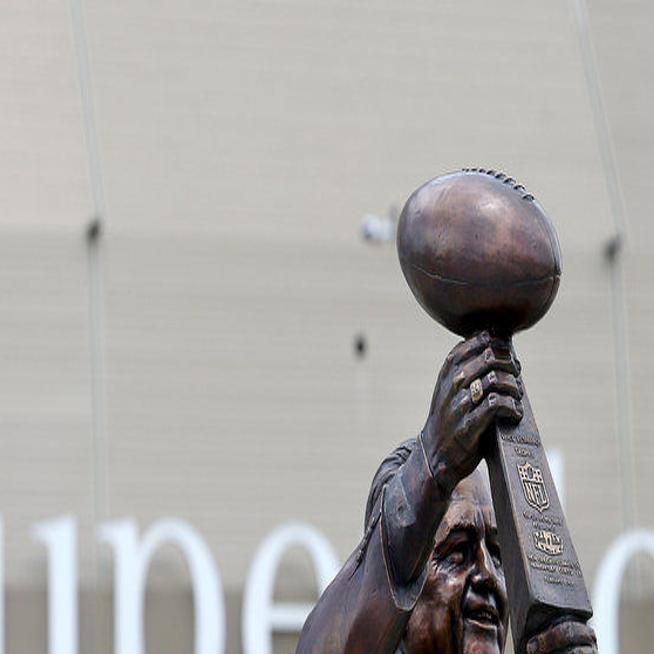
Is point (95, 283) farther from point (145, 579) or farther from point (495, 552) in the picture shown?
point (495, 552)

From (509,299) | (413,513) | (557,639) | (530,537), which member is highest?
(509,299)

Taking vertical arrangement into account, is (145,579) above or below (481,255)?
above

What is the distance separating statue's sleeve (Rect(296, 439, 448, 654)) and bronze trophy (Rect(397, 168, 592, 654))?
20 centimetres

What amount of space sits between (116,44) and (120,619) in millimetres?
3115

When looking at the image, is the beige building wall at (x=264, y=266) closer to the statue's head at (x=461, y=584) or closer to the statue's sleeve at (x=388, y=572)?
the statue's head at (x=461, y=584)

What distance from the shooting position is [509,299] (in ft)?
14.6

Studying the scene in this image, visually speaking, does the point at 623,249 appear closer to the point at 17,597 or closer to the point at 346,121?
the point at 346,121

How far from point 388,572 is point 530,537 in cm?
43

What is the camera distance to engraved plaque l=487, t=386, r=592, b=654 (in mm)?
4293

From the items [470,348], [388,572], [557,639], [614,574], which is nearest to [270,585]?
Result: [614,574]

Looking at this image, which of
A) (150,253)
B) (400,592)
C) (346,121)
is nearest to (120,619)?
(150,253)

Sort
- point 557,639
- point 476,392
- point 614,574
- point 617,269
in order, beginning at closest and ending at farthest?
point 557,639 → point 476,392 → point 614,574 → point 617,269

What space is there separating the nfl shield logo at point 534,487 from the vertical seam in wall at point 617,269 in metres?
13.5

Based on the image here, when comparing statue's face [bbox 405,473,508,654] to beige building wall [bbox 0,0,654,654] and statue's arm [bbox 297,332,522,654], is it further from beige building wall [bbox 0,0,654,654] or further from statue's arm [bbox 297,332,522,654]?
beige building wall [bbox 0,0,654,654]
